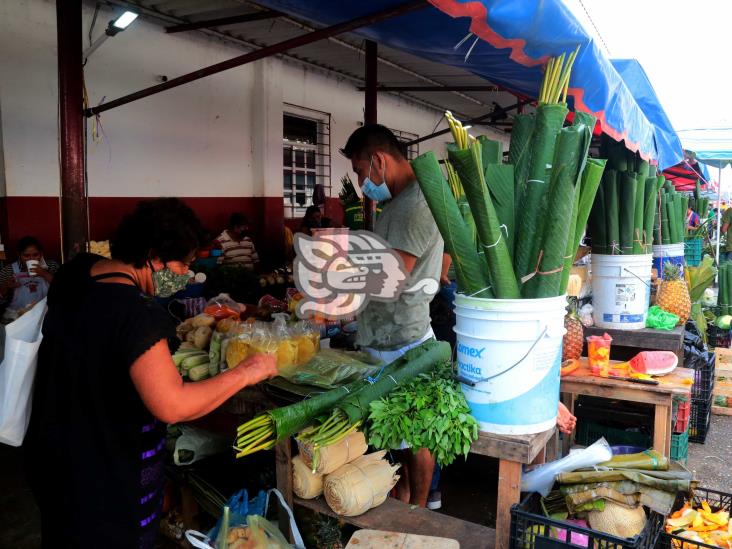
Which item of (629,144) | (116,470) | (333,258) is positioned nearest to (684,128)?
(629,144)

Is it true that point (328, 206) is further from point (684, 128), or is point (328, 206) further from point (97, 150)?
point (684, 128)

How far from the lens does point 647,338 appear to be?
3.06 metres

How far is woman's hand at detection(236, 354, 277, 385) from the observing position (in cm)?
178

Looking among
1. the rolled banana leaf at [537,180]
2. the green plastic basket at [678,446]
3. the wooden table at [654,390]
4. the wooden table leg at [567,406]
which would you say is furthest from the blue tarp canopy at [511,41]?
the green plastic basket at [678,446]

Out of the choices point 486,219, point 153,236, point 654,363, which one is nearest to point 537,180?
point 486,219

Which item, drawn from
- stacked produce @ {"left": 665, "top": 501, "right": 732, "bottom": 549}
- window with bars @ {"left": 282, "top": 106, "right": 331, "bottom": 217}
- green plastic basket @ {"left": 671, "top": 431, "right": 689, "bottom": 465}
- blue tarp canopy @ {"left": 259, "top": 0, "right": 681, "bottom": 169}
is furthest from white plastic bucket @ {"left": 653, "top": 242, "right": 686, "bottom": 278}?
window with bars @ {"left": 282, "top": 106, "right": 331, "bottom": 217}

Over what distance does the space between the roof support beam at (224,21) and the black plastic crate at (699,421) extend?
5.04 meters

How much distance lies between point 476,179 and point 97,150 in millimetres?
5850

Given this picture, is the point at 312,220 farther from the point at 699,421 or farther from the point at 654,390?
the point at 654,390

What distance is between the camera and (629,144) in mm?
3113

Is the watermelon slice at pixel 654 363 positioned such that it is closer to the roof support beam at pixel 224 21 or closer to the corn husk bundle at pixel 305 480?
the corn husk bundle at pixel 305 480

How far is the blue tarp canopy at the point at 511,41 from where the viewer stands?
5.95ft

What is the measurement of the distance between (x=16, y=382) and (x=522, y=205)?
166cm

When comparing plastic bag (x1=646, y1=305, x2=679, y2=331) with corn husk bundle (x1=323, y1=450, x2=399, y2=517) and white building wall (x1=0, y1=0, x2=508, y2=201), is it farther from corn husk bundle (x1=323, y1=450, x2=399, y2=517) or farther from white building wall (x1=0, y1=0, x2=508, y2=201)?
A: white building wall (x1=0, y1=0, x2=508, y2=201)
